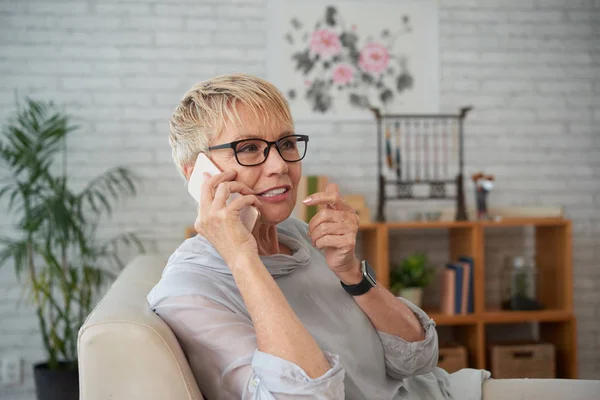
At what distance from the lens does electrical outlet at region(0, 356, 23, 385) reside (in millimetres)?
3586

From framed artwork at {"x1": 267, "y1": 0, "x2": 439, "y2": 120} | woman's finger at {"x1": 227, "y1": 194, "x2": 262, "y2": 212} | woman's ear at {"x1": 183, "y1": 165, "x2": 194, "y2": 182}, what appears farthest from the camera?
framed artwork at {"x1": 267, "y1": 0, "x2": 439, "y2": 120}

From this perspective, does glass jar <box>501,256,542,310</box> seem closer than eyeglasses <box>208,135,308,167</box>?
No

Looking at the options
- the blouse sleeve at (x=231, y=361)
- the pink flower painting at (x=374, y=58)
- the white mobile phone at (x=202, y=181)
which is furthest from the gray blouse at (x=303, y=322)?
the pink flower painting at (x=374, y=58)

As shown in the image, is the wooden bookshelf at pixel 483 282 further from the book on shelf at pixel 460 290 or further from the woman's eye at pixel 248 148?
the woman's eye at pixel 248 148

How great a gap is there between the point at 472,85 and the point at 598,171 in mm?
921

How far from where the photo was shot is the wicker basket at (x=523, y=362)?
11.6ft

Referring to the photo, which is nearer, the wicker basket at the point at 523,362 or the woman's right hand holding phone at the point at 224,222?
the woman's right hand holding phone at the point at 224,222

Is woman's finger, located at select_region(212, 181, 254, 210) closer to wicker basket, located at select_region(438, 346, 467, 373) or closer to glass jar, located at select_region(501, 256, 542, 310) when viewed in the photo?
wicker basket, located at select_region(438, 346, 467, 373)

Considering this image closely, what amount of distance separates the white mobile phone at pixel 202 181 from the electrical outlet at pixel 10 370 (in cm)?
268

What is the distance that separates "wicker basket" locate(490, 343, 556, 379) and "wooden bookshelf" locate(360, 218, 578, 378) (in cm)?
7

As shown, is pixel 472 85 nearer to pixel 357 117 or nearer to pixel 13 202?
pixel 357 117

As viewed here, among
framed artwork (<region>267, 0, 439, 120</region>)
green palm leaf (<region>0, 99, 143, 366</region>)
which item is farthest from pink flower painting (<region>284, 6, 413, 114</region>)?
green palm leaf (<region>0, 99, 143, 366</region>)

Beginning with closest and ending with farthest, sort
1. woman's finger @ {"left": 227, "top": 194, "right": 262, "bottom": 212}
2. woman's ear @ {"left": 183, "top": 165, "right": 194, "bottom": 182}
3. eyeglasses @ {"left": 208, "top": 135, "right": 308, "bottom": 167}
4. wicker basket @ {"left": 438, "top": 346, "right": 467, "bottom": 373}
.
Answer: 1. woman's finger @ {"left": 227, "top": 194, "right": 262, "bottom": 212}
2. eyeglasses @ {"left": 208, "top": 135, "right": 308, "bottom": 167}
3. woman's ear @ {"left": 183, "top": 165, "right": 194, "bottom": 182}
4. wicker basket @ {"left": 438, "top": 346, "right": 467, "bottom": 373}

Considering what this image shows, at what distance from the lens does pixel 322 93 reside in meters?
3.79
